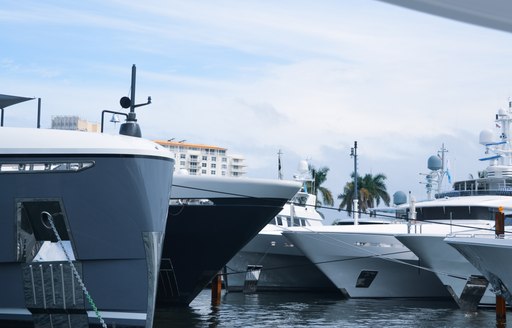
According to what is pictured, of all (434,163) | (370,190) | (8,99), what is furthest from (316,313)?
(370,190)

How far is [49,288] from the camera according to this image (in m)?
11.9

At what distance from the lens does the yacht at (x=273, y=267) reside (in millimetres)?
29094

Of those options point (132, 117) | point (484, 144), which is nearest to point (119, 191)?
point (132, 117)

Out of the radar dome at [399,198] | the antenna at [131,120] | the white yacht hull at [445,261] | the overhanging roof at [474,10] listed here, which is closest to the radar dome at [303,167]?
the radar dome at [399,198]

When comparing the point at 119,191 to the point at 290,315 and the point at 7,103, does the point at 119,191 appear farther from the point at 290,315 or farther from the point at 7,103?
the point at 290,315

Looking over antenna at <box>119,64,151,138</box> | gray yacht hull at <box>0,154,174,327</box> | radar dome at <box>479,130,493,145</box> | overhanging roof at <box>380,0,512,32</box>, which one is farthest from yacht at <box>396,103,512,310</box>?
overhanging roof at <box>380,0,512,32</box>

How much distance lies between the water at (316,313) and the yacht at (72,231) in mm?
5353

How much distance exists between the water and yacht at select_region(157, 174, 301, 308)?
0.86 m

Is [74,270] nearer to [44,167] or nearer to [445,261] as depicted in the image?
[44,167]

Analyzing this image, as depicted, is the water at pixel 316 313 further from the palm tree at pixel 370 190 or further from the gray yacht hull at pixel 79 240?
the palm tree at pixel 370 190

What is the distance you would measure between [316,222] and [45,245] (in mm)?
24231

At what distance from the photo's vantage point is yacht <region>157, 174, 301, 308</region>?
1902 centimetres

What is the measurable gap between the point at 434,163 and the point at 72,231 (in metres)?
26.2

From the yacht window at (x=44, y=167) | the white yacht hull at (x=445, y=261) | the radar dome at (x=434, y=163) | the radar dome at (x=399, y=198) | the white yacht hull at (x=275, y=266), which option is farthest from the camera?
the radar dome at (x=399, y=198)
